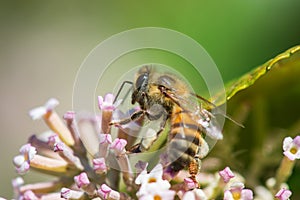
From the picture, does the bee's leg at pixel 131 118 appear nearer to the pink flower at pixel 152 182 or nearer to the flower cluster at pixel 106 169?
the flower cluster at pixel 106 169

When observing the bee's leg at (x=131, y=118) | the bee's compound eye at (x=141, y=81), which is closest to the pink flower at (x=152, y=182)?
the bee's leg at (x=131, y=118)

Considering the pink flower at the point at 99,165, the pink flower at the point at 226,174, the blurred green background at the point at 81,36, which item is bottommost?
the pink flower at the point at 99,165

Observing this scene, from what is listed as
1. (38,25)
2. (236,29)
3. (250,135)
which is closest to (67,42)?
(38,25)

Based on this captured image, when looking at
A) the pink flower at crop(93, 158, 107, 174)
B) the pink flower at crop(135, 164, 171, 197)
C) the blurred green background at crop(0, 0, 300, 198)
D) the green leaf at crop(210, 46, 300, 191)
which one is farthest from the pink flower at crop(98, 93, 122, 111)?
the blurred green background at crop(0, 0, 300, 198)

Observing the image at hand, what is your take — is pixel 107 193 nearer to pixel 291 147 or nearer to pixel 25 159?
pixel 25 159

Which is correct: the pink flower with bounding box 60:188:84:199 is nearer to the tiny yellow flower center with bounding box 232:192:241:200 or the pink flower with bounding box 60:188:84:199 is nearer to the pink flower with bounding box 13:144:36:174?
the pink flower with bounding box 13:144:36:174

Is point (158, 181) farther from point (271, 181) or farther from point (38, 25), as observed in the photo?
point (38, 25)

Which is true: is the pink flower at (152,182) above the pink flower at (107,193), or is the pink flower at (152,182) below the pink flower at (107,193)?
above

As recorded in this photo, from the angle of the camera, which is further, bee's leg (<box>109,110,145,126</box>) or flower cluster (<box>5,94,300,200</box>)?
bee's leg (<box>109,110,145,126</box>)
